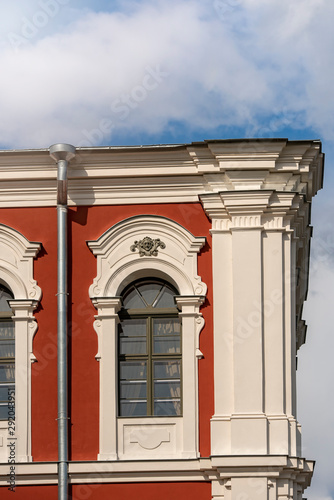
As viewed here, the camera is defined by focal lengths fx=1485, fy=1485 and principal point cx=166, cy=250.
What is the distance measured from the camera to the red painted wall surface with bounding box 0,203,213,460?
73.8 feet

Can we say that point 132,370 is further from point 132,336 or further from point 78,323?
point 78,323

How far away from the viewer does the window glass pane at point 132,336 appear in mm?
23016

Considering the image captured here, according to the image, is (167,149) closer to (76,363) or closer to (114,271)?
(114,271)

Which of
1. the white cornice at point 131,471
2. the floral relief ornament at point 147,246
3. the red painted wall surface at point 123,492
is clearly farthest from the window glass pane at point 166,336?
the red painted wall surface at point 123,492

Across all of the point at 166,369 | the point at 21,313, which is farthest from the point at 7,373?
the point at 166,369

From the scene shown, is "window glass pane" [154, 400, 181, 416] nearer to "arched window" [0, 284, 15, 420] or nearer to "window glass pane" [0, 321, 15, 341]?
"arched window" [0, 284, 15, 420]

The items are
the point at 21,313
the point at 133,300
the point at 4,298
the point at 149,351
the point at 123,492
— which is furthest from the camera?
the point at 4,298

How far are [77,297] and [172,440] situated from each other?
2682 millimetres

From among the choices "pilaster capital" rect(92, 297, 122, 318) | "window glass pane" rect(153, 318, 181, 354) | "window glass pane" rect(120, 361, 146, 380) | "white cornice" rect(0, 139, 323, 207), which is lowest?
"window glass pane" rect(120, 361, 146, 380)

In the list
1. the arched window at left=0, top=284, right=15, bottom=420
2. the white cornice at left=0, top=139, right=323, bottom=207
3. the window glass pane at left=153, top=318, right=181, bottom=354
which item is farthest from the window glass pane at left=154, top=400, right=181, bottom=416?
the white cornice at left=0, top=139, right=323, bottom=207

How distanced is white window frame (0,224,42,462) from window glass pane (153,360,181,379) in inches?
74.5

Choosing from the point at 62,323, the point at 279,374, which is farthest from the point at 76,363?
the point at 279,374

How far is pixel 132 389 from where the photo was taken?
22.9 metres

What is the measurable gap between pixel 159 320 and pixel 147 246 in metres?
1.17
